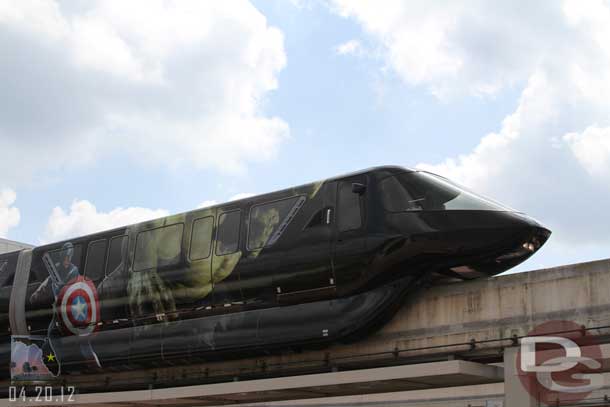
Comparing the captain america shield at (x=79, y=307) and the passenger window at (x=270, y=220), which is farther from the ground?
the passenger window at (x=270, y=220)

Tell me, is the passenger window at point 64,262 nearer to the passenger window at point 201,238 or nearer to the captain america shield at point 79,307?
the captain america shield at point 79,307

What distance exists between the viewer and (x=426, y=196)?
45.1ft

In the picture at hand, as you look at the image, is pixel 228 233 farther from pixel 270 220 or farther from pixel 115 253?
pixel 115 253

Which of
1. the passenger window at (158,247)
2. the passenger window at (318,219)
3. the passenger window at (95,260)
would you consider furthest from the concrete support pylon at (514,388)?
the passenger window at (95,260)

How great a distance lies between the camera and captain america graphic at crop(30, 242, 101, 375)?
1788 cm

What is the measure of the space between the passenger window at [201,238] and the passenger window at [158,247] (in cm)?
39

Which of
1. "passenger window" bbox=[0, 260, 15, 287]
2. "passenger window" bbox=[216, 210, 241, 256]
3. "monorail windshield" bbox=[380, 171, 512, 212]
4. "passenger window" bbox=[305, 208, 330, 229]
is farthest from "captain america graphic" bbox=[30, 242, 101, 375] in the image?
"monorail windshield" bbox=[380, 171, 512, 212]

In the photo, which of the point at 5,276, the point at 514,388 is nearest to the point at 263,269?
the point at 514,388

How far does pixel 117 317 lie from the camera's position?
56.7ft

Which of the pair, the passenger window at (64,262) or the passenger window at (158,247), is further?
the passenger window at (64,262)

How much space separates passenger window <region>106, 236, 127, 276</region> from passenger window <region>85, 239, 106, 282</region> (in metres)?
0.21

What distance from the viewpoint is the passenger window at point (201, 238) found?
16078 mm

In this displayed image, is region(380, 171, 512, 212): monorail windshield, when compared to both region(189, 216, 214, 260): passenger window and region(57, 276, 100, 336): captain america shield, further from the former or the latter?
region(57, 276, 100, 336): captain america shield

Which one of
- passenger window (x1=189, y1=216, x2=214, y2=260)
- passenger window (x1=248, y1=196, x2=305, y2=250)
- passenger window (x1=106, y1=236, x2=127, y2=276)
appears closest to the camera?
passenger window (x1=248, y1=196, x2=305, y2=250)
